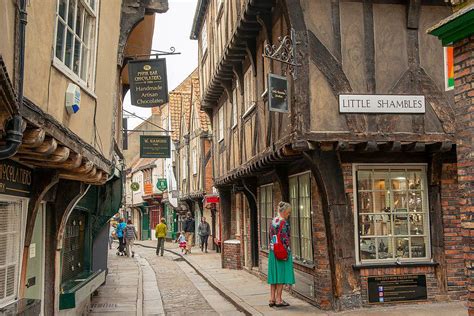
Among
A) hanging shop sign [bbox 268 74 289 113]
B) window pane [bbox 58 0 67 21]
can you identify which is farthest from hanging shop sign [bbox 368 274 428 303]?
window pane [bbox 58 0 67 21]

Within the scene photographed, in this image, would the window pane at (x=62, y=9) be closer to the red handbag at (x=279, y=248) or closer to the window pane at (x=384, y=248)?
the red handbag at (x=279, y=248)

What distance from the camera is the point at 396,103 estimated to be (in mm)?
9008

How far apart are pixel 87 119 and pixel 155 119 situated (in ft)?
135

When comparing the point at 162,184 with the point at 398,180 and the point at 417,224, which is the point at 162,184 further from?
the point at 417,224

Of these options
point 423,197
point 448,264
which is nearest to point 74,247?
point 423,197

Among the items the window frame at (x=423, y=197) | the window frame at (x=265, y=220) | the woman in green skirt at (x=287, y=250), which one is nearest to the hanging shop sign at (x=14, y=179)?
the woman in green skirt at (x=287, y=250)

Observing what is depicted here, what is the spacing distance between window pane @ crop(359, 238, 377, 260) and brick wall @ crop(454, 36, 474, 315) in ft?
13.0

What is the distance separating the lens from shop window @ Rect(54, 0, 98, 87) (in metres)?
5.74

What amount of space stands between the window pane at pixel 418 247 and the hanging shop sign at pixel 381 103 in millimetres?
2281

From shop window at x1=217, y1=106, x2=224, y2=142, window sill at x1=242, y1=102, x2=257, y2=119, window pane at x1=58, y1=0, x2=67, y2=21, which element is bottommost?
window pane at x1=58, y1=0, x2=67, y2=21

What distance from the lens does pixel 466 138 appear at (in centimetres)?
523

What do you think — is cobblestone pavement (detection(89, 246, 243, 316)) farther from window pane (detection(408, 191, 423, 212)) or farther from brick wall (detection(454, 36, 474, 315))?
brick wall (detection(454, 36, 474, 315))

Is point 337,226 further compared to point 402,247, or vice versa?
point 402,247

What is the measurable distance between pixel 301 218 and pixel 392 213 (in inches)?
72.1
